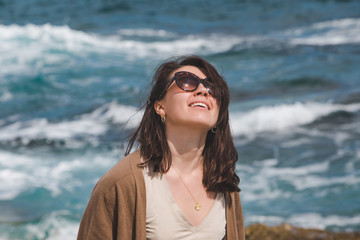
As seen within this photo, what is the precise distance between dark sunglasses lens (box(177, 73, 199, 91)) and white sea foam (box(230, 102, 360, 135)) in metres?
10.2

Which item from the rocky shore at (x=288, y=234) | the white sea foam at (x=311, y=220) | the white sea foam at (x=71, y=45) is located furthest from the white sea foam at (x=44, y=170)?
the white sea foam at (x=71, y=45)

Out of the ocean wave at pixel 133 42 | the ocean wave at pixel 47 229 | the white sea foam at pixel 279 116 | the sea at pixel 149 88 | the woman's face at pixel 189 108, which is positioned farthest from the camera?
the ocean wave at pixel 133 42

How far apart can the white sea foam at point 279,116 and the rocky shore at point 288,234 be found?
→ 7244 millimetres

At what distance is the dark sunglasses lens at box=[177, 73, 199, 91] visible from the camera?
9.29 feet

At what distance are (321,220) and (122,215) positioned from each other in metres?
6.21

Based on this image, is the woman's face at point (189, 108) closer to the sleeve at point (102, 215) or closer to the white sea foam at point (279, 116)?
the sleeve at point (102, 215)

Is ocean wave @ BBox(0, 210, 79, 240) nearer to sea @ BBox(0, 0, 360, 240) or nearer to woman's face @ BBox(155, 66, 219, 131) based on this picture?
sea @ BBox(0, 0, 360, 240)

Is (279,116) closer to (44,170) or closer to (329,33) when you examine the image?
(44,170)

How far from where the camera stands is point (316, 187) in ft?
31.7

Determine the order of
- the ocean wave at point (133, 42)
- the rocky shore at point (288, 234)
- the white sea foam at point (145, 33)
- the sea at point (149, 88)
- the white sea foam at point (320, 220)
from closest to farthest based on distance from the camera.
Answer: the rocky shore at point (288, 234)
the white sea foam at point (320, 220)
the sea at point (149, 88)
the ocean wave at point (133, 42)
the white sea foam at point (145, 33)

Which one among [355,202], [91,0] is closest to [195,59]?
[355,202]

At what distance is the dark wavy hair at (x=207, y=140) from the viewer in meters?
2.82

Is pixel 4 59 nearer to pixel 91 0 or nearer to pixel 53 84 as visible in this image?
pixel 53 84

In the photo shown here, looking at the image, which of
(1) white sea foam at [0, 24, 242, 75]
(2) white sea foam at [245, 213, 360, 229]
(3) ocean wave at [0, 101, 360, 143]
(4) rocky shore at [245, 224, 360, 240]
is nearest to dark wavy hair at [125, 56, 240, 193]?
(4) rocky shore at [245, 224, 360, 240]
